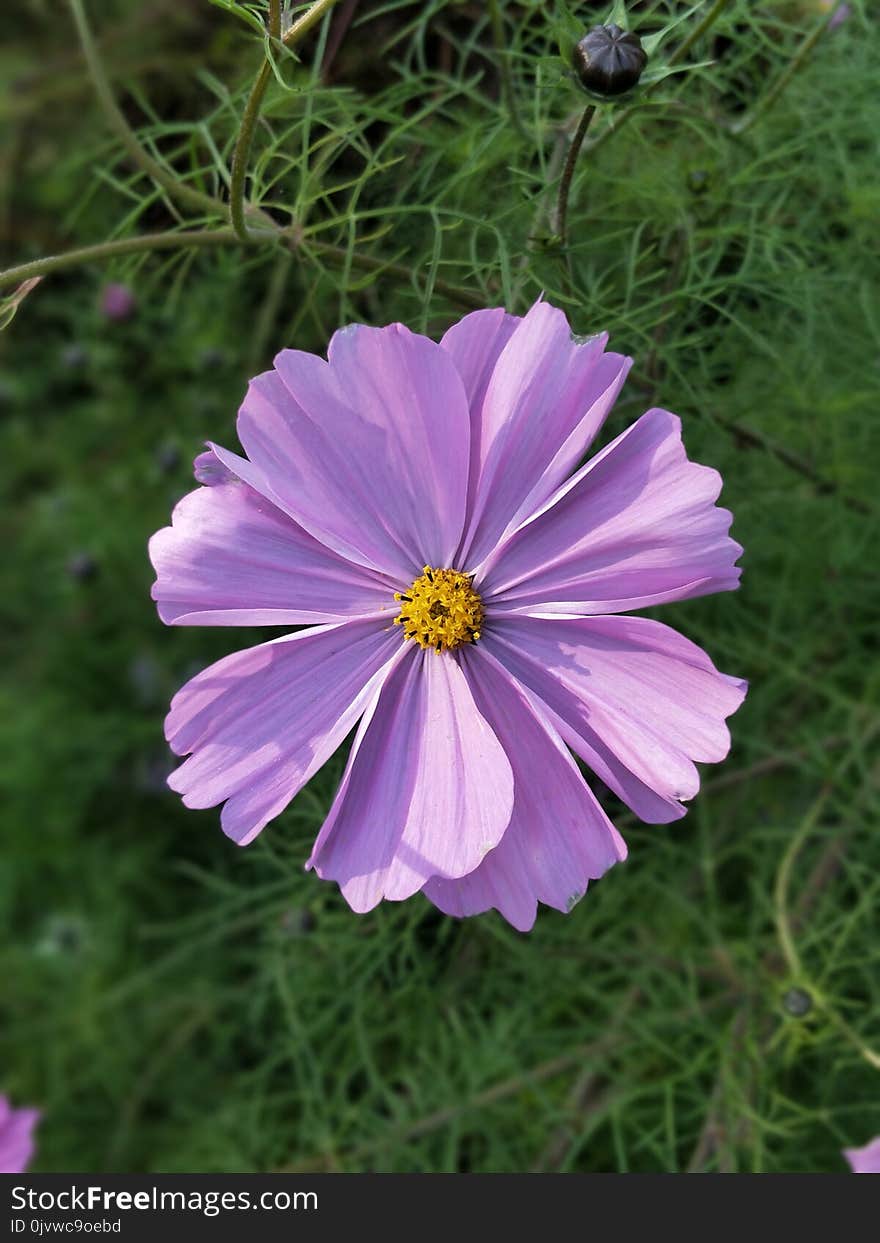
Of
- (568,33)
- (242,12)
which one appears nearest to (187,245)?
(242,12)

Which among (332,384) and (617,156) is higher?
(617,156)

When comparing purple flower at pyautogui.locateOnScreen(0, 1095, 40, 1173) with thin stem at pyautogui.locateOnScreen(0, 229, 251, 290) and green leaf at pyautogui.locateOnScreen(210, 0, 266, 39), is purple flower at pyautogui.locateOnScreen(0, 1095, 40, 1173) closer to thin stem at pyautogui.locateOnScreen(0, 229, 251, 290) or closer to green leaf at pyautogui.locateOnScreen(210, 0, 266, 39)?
thin stem at pyautogui.locateOnScreen(0, 229, 251, 290)

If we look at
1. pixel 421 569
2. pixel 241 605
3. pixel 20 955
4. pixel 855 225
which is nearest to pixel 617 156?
pixel 855 225

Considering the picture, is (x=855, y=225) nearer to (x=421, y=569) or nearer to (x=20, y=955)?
(x=421, y=569)

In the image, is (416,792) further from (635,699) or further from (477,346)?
(477,346)

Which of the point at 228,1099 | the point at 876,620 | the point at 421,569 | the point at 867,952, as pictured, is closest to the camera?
the point at 421,569

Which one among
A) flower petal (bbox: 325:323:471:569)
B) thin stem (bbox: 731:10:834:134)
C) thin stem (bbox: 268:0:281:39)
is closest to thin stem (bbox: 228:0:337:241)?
thin stem (bbox: 268:0:281:39)

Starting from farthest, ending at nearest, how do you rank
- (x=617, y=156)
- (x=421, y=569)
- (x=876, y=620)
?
1. (x=876, y=620)
2. (x=617, y=156)
3. (x=421, y=569)
